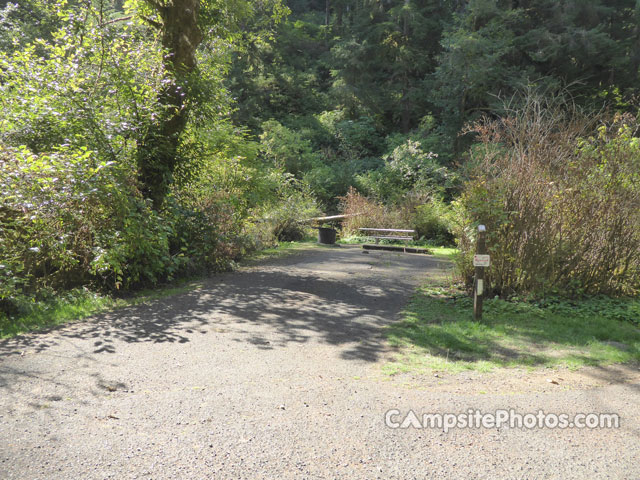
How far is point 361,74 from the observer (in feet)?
103

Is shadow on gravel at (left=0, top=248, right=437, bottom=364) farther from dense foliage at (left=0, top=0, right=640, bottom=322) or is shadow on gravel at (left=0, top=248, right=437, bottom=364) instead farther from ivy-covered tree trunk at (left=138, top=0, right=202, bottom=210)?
ivy-covered tree trunk at (left=138, top=0, right=202, bottom=210)

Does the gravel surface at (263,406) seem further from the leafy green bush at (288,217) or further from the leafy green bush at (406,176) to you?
the leafy green bush at (406,176)

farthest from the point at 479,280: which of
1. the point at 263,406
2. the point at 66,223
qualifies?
the point at 66,223

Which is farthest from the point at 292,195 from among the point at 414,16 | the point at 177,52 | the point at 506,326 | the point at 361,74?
the point at 414,16

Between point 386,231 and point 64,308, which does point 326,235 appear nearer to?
point 386,231

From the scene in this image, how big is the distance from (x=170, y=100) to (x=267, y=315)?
468cm

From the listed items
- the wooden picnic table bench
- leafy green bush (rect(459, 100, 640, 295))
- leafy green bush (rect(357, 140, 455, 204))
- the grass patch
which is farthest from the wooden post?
leafy green bush (rect(357, 140, 455, 204))

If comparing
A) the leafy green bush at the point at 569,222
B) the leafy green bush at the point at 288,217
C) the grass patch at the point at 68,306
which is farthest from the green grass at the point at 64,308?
the leafy green bush at the point at 288,217

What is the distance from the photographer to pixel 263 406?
3453mm

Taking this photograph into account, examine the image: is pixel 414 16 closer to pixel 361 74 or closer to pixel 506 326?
pixel 361 74

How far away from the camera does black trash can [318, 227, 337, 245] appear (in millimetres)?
15859

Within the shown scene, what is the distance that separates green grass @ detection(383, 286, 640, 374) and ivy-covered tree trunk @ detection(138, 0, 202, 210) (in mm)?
5187

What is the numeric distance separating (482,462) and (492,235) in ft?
16.1

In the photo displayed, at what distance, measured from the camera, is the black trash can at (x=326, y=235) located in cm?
1586
